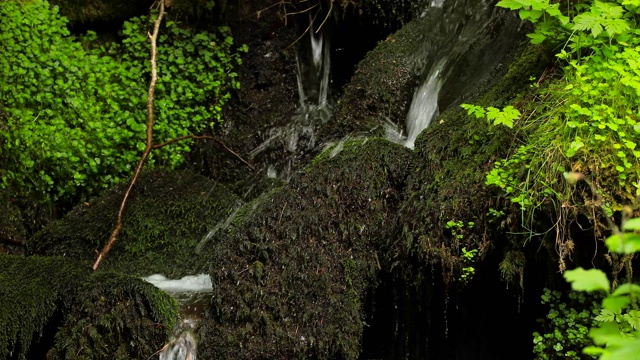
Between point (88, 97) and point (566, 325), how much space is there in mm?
4522

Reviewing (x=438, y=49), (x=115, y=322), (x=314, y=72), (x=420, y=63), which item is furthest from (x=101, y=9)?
(x=115, y=322)

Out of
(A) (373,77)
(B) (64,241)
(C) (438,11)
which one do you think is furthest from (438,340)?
(C) (438,11)

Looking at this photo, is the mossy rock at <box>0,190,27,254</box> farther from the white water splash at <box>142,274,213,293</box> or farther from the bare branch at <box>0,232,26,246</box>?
the white water splash at <box>142,274,213,293</box>

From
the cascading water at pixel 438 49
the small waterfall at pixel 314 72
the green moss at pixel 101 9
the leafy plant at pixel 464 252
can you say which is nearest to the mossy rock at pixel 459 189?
the leafy plant at pixel 464 252

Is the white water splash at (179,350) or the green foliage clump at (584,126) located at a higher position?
the green foliage clump at (584,126)

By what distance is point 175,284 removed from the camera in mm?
4824

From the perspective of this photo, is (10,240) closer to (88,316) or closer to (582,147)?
(88,316)

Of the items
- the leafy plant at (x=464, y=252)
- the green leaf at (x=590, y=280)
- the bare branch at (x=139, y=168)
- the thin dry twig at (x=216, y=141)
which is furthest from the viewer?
the thin dry twig at (x=216, y=141)

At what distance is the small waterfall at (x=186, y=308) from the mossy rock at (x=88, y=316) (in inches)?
2.8

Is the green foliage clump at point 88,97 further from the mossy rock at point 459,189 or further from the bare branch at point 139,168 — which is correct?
the mossy rock at point 459,189

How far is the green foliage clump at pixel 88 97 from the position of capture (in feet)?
19.0

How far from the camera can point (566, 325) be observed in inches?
136

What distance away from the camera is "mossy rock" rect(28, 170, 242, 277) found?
5117 mm

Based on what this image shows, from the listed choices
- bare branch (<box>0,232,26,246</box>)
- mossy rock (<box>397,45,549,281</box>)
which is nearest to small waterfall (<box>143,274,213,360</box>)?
bare branch (<box>0,232,26,246</box>)
